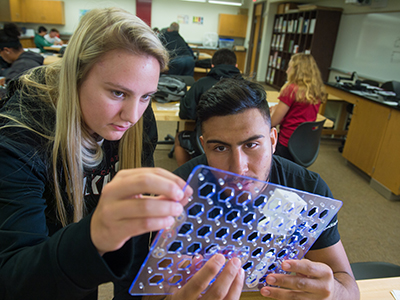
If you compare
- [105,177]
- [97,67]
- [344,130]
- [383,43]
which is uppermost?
[383,43]

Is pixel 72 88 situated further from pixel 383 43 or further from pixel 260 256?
pixel 383 43

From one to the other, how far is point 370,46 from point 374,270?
4.71 metres

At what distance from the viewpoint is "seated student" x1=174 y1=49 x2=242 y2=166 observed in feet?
8.23

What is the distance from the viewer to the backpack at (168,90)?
2.80 metres

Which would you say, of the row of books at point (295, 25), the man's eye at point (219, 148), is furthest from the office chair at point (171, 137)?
the row of books at point (295, 25)

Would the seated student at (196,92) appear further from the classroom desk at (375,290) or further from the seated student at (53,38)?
the seated student at (53,38)

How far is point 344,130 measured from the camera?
462 centimetres

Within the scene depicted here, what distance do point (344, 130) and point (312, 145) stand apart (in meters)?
2.56

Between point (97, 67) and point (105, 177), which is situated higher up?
point (97, 67)

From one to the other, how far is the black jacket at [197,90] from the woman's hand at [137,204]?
2070mm

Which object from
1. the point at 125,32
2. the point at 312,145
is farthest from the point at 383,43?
the point at 125,32

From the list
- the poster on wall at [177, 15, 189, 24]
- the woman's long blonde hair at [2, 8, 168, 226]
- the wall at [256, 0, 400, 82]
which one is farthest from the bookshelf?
the woman's long blonde hair at [2, 8, 168, 226]

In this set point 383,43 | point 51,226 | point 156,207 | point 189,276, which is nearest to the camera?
point 156,207

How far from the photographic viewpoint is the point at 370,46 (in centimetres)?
470
